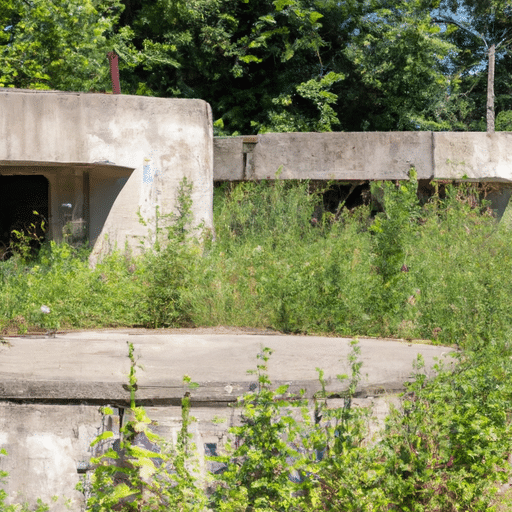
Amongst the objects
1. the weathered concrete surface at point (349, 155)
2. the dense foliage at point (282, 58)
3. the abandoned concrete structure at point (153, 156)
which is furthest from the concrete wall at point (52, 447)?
the dense foliage at point (282, 58)

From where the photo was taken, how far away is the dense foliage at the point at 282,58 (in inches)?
524

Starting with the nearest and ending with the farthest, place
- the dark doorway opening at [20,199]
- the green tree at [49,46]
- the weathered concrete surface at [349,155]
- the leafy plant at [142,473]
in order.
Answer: the leafy plant at [142,473] < the weathered concrete surface at [349,155] < the dark doorway opening at [20,199] < the green tree at [49,46]

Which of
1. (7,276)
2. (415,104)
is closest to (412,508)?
(7,276)

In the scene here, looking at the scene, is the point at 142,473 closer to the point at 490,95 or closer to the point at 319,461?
the point at 319,461

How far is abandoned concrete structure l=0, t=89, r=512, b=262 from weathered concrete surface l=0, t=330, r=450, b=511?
3.76 meters

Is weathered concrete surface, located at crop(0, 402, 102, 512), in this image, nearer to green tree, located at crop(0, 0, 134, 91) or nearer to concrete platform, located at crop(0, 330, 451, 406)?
concrete platform, located at crop(0, 330, 451, 406)

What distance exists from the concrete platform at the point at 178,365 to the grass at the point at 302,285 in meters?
0.44

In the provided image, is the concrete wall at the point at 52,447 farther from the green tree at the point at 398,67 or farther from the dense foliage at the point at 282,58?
the green tree at the point at 398,67

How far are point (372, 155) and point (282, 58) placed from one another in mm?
5762

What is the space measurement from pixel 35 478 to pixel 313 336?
2.39 metres

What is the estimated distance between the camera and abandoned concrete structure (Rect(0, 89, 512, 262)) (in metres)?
7.06

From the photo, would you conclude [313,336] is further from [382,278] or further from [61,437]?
A: [61,437]

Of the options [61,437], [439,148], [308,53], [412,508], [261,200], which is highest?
[308,53]

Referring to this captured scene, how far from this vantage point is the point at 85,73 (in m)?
12.1
